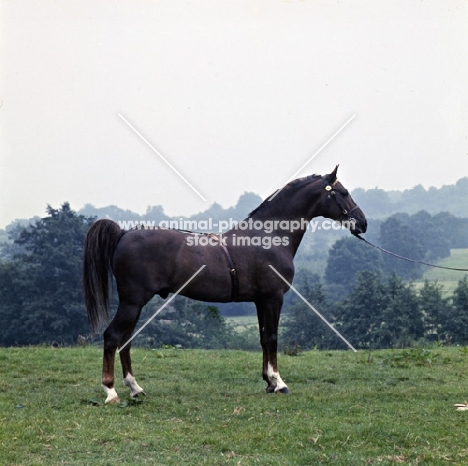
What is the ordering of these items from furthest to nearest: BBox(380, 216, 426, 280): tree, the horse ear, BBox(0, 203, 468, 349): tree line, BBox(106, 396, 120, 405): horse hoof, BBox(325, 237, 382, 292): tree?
BBox(380, 216, 426, 280): tree → BBox(325, 237, 382, 292): tree → BBox(0, 203, 468, 349): tree line → the horse ear → BBox(106, 396, 120, 405): horse hoof

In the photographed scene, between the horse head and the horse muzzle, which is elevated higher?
the horse head

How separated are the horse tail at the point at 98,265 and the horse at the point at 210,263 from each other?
0.04 ft

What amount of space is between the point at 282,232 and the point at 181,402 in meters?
2.58

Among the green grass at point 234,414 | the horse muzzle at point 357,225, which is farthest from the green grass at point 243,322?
the horse muzzle at point 357,225

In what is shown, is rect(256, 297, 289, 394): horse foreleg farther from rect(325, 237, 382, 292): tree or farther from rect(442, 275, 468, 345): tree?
rect(325, 237, 382, 292): tree

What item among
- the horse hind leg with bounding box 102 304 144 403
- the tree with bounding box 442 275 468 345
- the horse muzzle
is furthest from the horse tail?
the tree with bounding box 442 275 468 345

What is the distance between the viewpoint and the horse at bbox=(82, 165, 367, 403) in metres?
7.45

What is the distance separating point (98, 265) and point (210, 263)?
4.52 ft

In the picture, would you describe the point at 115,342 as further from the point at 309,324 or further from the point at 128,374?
the point at 309,324

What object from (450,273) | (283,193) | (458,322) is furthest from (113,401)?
(450,273)

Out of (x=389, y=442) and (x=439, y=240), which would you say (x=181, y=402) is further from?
(x=439, y=240)

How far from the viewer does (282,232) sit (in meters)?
8.34

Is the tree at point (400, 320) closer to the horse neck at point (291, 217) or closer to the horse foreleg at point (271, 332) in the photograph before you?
the horse neck at point (291, 217)

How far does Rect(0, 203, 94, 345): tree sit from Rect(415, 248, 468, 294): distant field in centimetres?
3232
